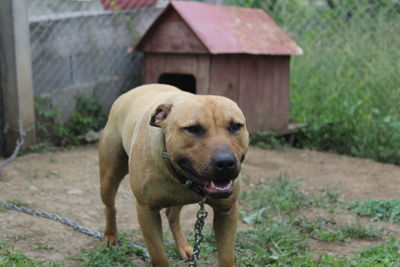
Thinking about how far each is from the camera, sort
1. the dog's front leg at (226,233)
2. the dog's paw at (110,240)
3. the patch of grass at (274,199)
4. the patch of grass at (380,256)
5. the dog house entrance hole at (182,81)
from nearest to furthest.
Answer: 1. the dog's front leg at (226,233)
2. the patch of grass at (380,256)
3. the dog's paw at (110,240)
4. the patch of grass at (274,199)
5. the dog house entrance hole at (182,81)

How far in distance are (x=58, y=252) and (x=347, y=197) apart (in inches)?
112

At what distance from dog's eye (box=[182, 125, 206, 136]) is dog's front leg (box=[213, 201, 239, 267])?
57cm

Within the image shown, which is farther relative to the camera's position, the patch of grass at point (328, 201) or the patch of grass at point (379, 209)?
the patch of grass at point (328, 201)

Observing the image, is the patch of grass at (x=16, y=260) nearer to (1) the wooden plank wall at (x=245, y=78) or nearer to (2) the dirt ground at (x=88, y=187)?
(2) the dirt ground at (x=88, y=187)

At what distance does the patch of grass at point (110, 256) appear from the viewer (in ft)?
12.3

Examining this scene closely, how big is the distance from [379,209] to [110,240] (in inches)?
90.6

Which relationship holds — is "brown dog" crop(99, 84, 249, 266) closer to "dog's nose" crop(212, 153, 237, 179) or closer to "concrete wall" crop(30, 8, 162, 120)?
"dog's nose" crop(212, 153, 237, 179)

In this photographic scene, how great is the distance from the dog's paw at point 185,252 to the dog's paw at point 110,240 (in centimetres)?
48

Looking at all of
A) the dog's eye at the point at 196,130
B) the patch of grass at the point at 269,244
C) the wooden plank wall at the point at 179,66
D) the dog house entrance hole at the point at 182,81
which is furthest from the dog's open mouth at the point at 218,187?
the dog house entrance hole at the point at 182,81

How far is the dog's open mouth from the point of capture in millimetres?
2791

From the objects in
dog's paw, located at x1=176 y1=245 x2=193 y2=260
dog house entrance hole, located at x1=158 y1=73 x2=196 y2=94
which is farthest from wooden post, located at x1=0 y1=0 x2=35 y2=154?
dog's paw, located at x1=176 y1=245 x2=193 y2=260

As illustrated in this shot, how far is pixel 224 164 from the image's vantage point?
2660mm

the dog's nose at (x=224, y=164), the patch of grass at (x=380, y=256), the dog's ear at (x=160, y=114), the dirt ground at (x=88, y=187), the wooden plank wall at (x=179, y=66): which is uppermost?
the dog's ear at (x=160, y=114)

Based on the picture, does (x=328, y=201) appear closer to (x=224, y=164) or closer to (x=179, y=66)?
(x=179, y=66)
